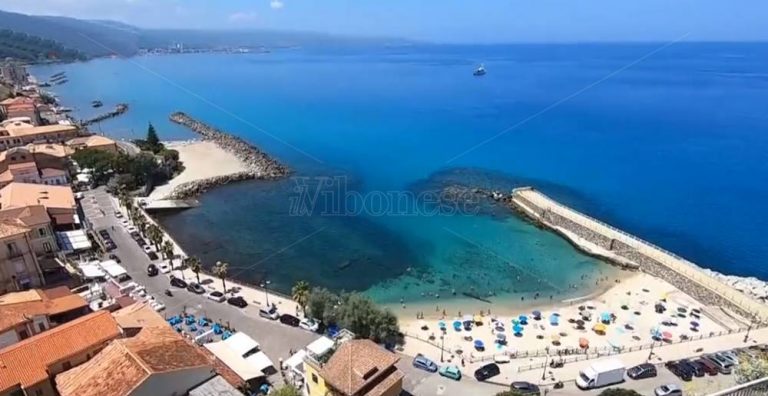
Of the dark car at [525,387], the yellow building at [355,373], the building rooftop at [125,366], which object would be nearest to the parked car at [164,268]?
the building rooftop at [125,366]

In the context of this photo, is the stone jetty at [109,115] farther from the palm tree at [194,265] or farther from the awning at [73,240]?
the palm tree at [194,265]

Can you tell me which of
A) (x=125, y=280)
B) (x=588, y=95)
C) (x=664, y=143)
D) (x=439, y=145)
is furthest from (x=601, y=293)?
(x=588, y=95)

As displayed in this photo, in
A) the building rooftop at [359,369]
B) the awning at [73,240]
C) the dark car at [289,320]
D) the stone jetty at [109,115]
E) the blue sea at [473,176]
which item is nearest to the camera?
the building rooftop at [359,369]

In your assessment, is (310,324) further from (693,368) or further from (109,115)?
(109,115)

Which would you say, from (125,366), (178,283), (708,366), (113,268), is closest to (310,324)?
(178,283)

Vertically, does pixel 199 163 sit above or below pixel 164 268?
above

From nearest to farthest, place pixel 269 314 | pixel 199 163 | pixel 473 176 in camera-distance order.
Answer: pixel 269 314, pixel 473 176, pixel 199 163

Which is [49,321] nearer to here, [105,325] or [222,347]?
[105,325]
